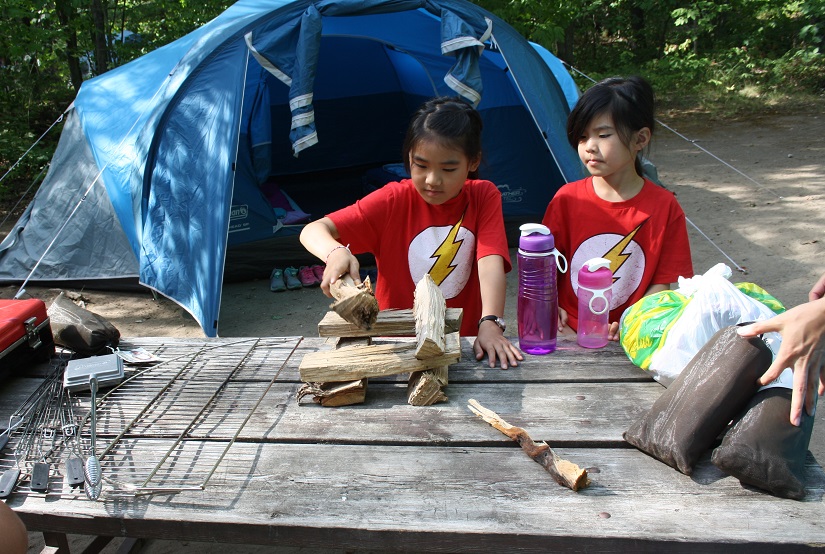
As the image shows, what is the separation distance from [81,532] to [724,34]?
14409 mm

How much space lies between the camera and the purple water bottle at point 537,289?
1.90m

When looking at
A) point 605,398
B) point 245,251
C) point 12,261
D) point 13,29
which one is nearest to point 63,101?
point 13,29

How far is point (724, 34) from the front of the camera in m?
13.2

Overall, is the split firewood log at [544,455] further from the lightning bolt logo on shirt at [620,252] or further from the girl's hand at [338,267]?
the lightning bolt logo on shirt at [620,252]

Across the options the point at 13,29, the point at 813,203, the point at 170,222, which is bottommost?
the point at 813,203

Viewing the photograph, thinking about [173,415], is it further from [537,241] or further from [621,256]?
[621,256]

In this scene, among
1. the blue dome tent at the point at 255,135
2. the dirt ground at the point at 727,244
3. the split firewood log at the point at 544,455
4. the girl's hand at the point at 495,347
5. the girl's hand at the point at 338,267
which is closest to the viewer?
the split firewood log at the point at 544,455

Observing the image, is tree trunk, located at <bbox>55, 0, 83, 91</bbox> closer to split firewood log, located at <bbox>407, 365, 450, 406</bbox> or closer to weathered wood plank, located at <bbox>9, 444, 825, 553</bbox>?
split firewood log, located at <bbox>407, 365, 450, 406</bbox>

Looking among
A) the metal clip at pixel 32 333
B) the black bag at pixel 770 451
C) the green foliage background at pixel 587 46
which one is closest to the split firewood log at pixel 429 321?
the black bag at pixel 770 451

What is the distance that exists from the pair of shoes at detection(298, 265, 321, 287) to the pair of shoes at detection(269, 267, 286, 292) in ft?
0.44

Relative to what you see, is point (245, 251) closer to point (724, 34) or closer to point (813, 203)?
point (813, 203)

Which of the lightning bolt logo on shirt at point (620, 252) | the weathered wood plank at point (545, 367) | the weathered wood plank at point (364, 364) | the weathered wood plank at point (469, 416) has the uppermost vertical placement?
the lightning bolt logo on shirt at point (620, 252)

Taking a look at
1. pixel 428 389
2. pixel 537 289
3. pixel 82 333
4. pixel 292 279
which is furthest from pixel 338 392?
pixel 292 279

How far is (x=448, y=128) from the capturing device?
2.18 m
